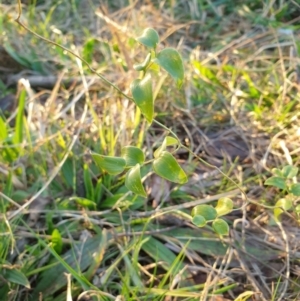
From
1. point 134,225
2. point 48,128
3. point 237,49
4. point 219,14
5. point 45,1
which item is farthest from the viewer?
point 45,1

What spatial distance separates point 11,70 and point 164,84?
22.9 inches

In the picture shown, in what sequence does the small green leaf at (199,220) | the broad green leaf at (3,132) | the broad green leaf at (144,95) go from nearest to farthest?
the broad green leaf at (144,95) → the small green leaf at (199,220) → the broad green leaf at (3,132)

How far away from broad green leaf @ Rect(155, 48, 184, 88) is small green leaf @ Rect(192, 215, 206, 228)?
240mm

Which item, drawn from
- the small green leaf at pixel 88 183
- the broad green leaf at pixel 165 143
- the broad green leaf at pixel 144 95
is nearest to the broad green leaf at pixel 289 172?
the broad green leaf at pixel 165 143

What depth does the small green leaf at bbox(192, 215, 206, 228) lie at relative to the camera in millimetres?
846

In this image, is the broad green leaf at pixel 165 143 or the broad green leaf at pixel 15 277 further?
the broad green leaf at pixel 15 277

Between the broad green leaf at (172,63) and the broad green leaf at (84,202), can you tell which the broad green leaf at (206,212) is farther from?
the broad green leaf at (84,202)

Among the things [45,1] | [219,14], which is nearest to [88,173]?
[219,14]

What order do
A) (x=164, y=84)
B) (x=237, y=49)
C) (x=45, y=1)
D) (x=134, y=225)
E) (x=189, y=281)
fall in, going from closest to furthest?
(x=189, y=281)
(x=134, y=225)
(x=164, y=84)
(x=237, y=49)
(x=45, y=1)

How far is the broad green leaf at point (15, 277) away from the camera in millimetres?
1054

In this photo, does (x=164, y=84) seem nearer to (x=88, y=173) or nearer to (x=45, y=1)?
(x=88, y=173)

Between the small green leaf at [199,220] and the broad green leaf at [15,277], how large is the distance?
38 centimetres

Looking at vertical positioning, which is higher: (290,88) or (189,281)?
(290,88)

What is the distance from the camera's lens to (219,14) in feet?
6.97
